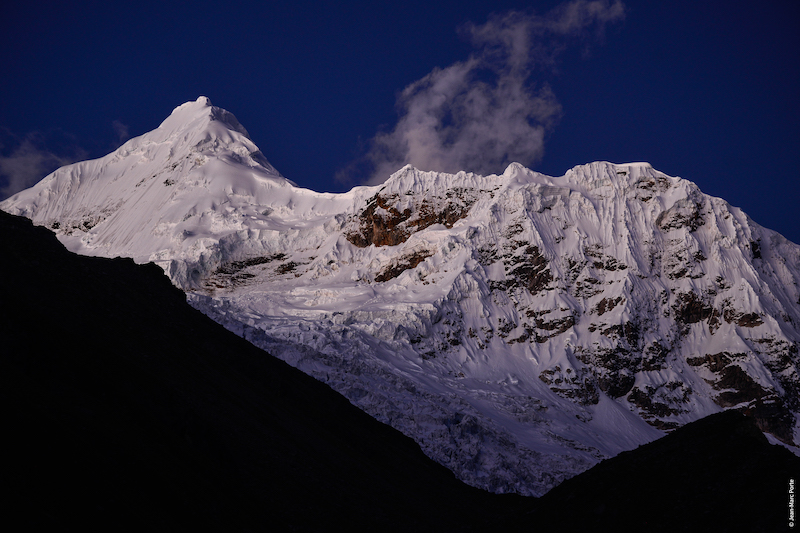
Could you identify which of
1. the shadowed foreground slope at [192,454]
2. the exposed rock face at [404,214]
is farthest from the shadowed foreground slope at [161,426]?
the exposed rock face at [404,214]

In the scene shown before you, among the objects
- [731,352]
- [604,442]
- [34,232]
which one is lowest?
[34,232]

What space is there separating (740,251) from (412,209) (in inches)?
3209

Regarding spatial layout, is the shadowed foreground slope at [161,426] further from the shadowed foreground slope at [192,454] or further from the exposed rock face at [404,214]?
the exposed rock face at [404,214]

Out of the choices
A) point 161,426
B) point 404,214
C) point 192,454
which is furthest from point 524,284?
point 161,426

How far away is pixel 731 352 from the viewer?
489 feet

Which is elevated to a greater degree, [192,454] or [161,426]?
[161,426]

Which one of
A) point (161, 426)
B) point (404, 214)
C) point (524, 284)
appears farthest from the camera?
point (404, 214)

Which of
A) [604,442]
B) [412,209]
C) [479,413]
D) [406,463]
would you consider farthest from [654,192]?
[406,463]

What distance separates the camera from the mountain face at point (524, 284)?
405ft

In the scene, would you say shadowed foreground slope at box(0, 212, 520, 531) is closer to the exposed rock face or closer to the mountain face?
the mountain face

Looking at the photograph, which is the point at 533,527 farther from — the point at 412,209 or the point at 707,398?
the point at 412,209

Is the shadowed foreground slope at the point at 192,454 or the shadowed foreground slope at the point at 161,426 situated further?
the shadowed foreground slope at the point at 192,454

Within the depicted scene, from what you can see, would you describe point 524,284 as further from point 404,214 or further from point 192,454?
point 192,454

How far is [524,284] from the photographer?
507ft
